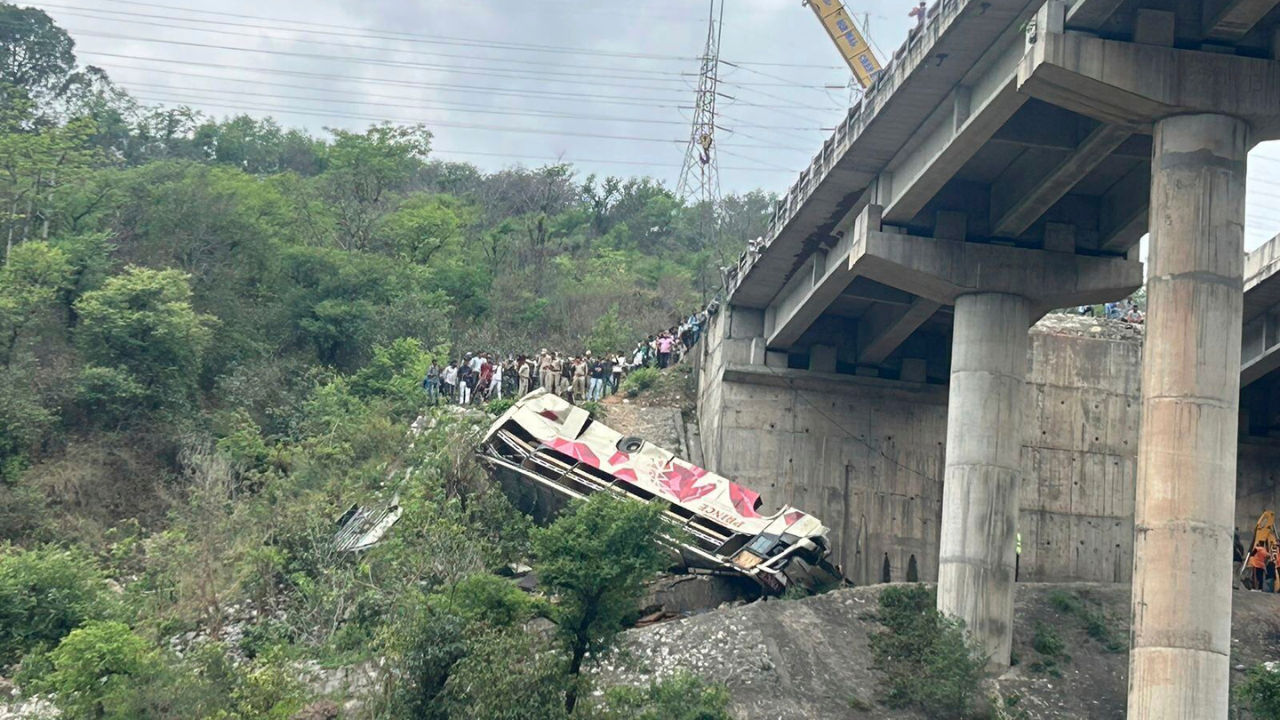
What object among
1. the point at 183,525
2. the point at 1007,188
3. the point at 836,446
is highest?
the point at 1007,188

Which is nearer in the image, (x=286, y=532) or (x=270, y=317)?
(x=286, y=532)

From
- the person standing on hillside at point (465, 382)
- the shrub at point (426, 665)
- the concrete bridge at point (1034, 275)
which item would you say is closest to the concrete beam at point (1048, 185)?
the concrete bridge at point (1034, 275)

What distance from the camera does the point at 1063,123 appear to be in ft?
101

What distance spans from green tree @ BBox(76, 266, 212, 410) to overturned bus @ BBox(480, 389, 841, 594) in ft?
43.9

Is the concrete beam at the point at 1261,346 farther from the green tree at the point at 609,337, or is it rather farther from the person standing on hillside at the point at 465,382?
the person standing on hillside at the point at 465,382

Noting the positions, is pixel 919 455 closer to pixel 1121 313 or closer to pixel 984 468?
pixel 984 468

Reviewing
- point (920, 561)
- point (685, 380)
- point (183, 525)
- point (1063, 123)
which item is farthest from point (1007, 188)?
point (183, 525)

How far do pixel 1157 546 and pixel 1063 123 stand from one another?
1019 centimetres

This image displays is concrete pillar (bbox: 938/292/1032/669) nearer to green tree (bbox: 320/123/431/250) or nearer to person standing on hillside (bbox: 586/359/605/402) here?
person standing on hillside (bbox: 586/359/605/402)

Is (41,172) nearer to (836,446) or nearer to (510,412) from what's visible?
(510,412)

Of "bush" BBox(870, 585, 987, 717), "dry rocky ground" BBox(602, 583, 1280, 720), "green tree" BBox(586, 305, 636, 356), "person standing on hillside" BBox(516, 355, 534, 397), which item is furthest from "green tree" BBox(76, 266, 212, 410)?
"bush" BBox(870, 585, 987, 717)

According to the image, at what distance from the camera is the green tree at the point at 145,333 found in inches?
1786

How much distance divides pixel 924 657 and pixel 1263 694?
6.46 m

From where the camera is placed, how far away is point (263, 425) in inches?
1876
